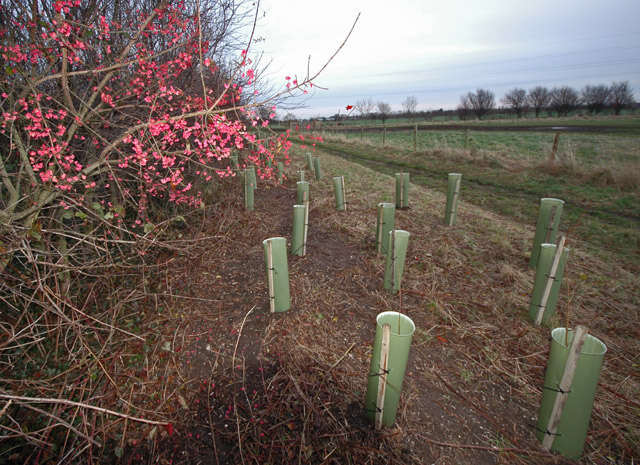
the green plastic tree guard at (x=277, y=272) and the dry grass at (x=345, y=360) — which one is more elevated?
the green plastic tree guard at (x=277, y=272)

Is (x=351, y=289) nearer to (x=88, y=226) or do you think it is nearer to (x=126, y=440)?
(x=126, y=440)

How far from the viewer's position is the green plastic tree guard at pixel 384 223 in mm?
3881

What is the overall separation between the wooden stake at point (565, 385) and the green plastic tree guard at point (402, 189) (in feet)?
14.7

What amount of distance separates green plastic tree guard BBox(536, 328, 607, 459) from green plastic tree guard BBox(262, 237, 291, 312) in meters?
2.01

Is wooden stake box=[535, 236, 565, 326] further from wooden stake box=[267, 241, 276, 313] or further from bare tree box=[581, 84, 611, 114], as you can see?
bare tree box=[581, 84, 611, 114]

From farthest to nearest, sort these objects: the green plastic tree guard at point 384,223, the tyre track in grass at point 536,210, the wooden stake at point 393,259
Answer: the tyre track in grass at point 536,210
the green plastic tree guard at point 384,223
the wooden stake at point 393,259

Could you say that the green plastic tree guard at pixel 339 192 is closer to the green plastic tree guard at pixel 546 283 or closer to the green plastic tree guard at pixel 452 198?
the green plastic tree guard at pixel 452 198

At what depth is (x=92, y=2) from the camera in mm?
3154

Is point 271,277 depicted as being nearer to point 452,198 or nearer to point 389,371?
point 389,371

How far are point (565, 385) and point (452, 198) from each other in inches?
Answer: 149

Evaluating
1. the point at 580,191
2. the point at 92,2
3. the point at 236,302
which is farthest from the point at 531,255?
the point at 92,2

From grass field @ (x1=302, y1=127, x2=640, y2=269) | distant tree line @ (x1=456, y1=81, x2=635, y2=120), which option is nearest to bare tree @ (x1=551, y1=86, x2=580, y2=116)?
distant tree line @ (x1=456, y1=81, x2=635, y2=120)

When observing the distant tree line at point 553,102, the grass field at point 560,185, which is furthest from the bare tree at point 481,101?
the grass field at point 560,185

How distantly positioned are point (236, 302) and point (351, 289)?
4.04 feet
